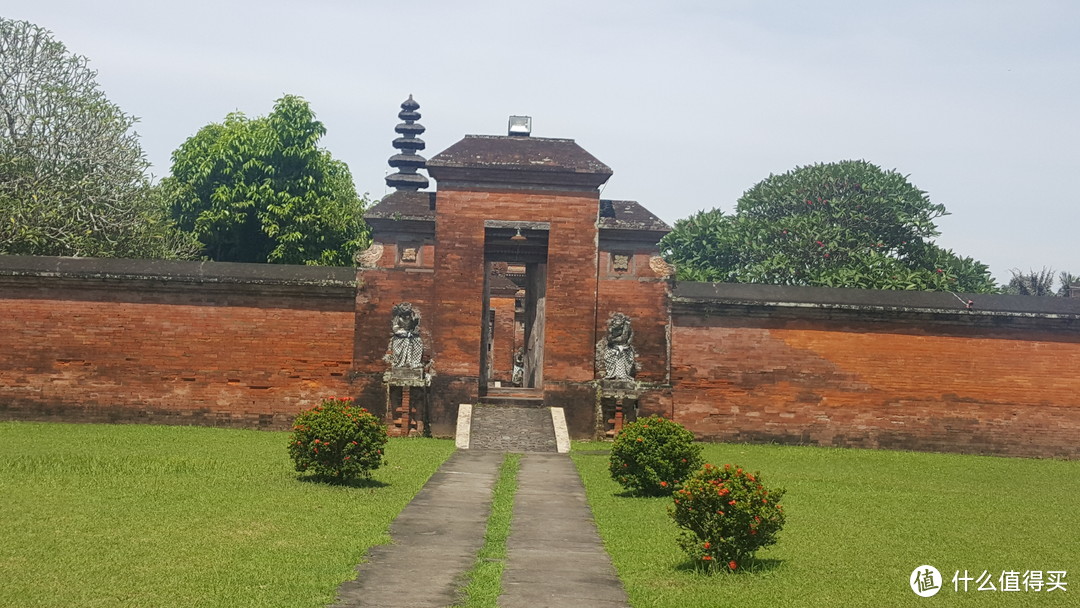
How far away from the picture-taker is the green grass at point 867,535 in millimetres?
7949

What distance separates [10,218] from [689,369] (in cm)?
1716

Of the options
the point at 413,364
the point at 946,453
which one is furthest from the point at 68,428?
the point at 946,453

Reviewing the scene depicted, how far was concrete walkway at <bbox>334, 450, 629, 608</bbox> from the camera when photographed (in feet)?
24.6

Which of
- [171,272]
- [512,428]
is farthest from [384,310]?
[171,272]

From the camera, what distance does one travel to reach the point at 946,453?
20500 millimetres

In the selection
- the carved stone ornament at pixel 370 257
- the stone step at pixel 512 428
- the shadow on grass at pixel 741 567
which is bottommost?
the stone step at pixel 512 428

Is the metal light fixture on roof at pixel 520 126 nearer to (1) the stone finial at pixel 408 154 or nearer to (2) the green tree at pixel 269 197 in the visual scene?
(2) the green tree at pixel 269 197

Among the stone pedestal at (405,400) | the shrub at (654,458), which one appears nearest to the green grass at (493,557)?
the shrub at (654,458)

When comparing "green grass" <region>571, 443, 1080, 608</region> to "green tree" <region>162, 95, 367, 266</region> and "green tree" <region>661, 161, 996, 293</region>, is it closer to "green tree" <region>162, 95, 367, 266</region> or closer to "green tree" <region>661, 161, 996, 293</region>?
"green tree" <region>661, 161, 996, 293</region>

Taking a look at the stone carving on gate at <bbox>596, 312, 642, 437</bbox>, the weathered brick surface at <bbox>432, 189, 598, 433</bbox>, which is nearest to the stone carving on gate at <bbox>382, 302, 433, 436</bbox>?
the weathered brick surface at <bbox>432, 189, 598, 433</bbox>

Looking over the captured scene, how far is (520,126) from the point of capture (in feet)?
72.3

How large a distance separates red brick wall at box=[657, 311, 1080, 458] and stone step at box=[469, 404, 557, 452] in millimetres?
2403

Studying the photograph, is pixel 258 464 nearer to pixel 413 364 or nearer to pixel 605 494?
pixel 605 494

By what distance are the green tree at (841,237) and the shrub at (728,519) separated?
24888mm
